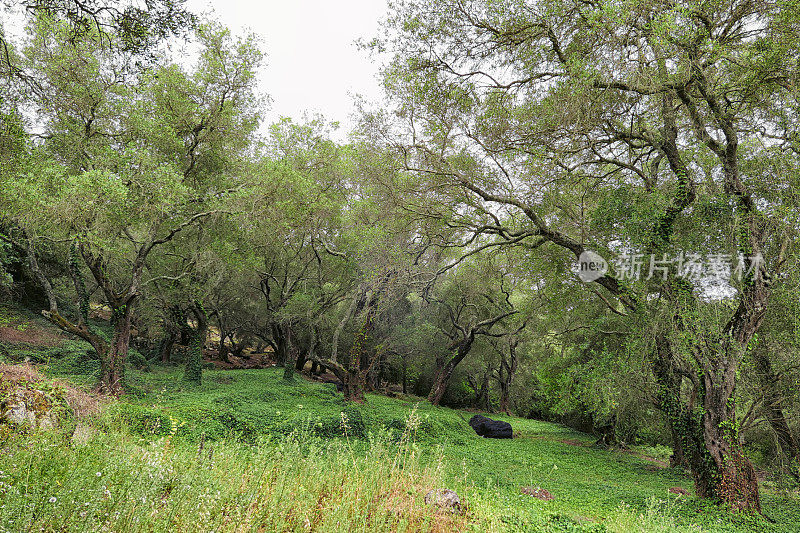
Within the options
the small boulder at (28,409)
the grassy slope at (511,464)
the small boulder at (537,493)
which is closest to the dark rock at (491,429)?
the grassy slope at (511,464)

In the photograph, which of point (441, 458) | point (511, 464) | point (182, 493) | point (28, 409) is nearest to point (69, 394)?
point (28, 409)

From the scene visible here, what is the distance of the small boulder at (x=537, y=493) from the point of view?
295 inches

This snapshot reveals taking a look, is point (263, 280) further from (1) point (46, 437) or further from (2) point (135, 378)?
(1) point (46, 437)

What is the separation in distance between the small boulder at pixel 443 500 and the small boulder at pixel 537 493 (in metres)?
Result: 3.17

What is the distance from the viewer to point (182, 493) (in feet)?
11.9

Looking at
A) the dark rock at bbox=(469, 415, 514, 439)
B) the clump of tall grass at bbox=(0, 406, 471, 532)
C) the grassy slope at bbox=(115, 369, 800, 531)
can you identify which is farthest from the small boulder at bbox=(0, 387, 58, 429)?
the dark rock at bbox=(469, 415, 514, 439)

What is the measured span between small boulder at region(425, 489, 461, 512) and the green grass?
0.47 feet

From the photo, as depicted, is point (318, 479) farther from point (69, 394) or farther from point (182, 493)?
point (69, 394)

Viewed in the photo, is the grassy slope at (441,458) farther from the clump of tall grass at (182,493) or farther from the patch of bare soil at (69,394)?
the patch of bare soil at (69,394)

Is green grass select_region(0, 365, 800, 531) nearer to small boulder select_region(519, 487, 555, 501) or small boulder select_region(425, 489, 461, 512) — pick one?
small boulder select_region(425, 489, 461, 512)

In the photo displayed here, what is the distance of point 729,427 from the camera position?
7957 mm

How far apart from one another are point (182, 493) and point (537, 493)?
6.84m

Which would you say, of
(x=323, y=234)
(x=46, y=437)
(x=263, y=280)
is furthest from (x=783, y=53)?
(x=263, y=280)

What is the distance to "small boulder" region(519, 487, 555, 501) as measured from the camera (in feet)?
24.6
